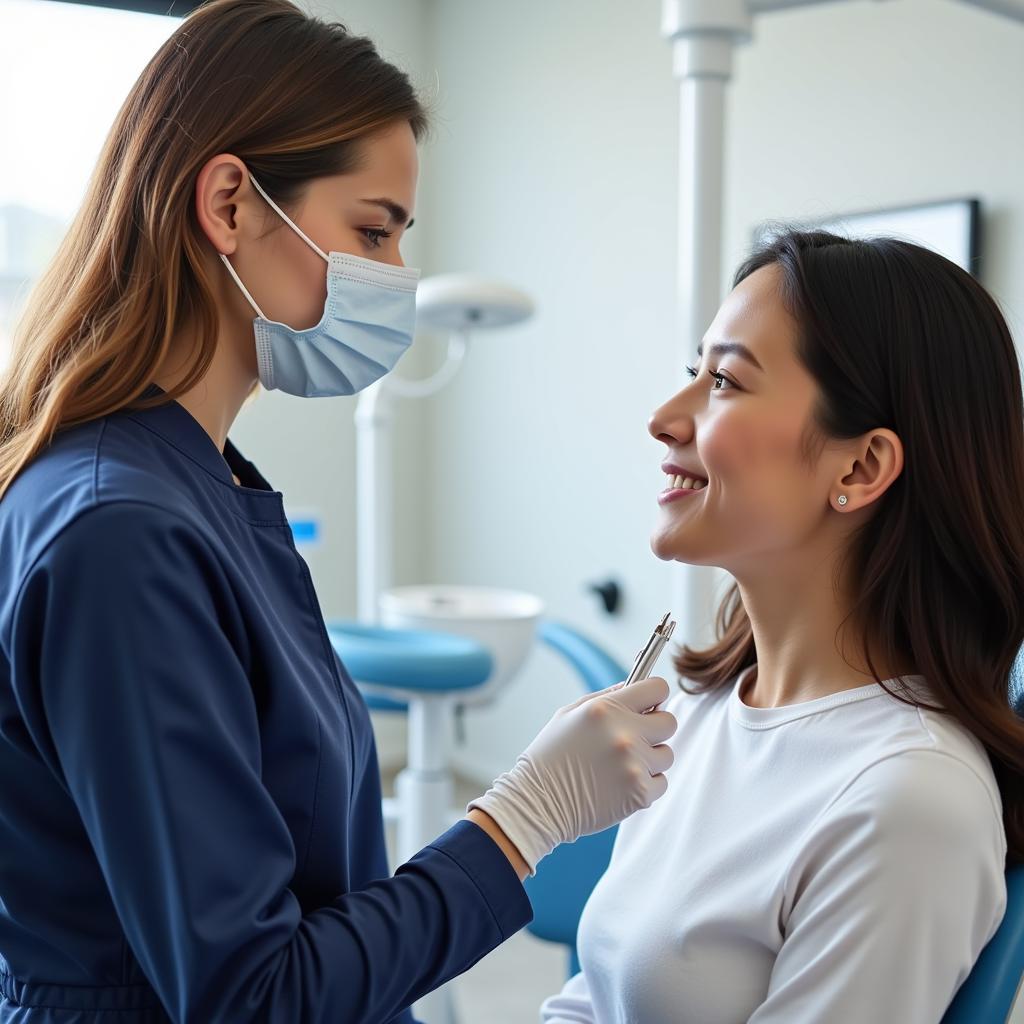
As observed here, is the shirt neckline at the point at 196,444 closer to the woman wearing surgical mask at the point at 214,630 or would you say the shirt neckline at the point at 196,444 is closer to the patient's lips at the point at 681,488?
the woman wearing surgical mask at the point at 214,630

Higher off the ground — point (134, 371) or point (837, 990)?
point (134, 371)

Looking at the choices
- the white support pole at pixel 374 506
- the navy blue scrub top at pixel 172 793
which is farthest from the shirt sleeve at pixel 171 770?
the white support pole at pixel 374 506

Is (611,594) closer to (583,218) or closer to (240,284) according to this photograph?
(583,218)

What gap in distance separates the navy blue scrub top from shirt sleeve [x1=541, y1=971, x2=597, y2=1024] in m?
0.41

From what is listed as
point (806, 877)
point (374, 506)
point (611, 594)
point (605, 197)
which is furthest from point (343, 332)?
point (605, 197)

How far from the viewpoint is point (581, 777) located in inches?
39.2

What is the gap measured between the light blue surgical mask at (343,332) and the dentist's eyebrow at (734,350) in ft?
1.02

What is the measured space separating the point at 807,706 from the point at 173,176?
0.74 meters

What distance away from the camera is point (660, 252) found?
10.9 feet

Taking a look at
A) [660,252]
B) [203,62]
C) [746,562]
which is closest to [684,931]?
[746,562]

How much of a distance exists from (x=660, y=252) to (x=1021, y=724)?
2.47 metres

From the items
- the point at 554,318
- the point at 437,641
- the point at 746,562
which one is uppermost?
the point at 554,318

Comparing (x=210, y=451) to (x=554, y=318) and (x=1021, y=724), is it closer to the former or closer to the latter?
(x=1021, y=724)

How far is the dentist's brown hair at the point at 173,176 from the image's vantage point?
923 millimetres
